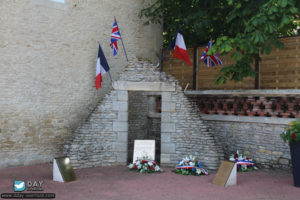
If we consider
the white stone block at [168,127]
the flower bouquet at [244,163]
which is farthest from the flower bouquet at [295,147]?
the white stone block at [168,127]

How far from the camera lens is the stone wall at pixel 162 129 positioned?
370 inches

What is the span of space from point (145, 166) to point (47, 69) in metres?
4.31

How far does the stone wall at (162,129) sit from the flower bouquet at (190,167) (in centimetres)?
44

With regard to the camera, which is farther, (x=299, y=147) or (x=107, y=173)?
(x=107, y=173)

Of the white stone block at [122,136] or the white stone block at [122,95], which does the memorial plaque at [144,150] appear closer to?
the white stone block at [122,136]

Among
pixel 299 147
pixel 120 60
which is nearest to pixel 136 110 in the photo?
pixel 120 60

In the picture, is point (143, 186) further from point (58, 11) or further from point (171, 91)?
point (58, 11)

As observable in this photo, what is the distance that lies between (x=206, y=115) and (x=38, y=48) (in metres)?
5.82

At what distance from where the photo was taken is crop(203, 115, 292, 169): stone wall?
30.0ft

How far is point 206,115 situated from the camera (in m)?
10.9

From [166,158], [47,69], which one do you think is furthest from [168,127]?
[47,69]

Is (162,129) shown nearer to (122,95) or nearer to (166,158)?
(166,158)

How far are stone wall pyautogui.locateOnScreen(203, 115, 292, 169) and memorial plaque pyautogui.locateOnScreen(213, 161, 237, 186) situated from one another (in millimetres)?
2322

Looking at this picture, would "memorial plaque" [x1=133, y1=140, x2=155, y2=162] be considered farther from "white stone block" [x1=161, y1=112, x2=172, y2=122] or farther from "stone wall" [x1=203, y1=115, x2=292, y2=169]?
"stone wall" [x1=203, y1=115, x2=292, y2=169]
